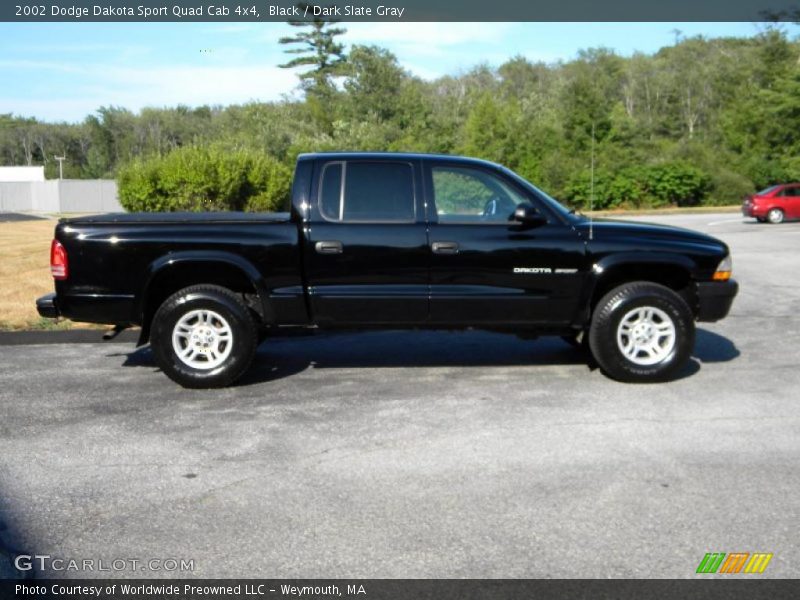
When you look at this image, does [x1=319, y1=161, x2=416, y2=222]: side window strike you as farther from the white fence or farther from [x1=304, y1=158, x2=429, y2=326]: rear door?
the white fence

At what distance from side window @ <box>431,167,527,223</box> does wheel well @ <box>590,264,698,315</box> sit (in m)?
1.01

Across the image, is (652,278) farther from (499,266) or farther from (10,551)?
(10,551)

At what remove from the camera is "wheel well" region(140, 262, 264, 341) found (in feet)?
23.9

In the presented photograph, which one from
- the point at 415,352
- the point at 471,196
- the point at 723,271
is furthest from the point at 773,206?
the point at 471,196

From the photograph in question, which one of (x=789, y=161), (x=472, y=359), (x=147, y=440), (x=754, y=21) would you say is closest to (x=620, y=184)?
(x=789, y=161)

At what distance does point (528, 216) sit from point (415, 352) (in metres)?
2.11

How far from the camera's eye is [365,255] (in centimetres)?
726

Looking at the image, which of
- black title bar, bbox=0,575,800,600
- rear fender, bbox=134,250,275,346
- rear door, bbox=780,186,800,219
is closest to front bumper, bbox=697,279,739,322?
rear fender, bbox=134,250,275,346

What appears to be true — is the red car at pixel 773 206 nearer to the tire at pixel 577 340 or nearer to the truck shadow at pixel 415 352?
the truck shadow at pixel 415 352

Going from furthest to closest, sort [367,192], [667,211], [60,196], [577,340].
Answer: [60,196], [667,211], [577,340], [367,192]

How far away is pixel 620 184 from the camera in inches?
1658

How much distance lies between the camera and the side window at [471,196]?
292 inches

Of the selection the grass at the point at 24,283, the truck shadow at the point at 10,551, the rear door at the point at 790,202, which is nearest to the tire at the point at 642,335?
the truck shadow at the point at 10,551

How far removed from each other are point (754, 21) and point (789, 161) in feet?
35.2
